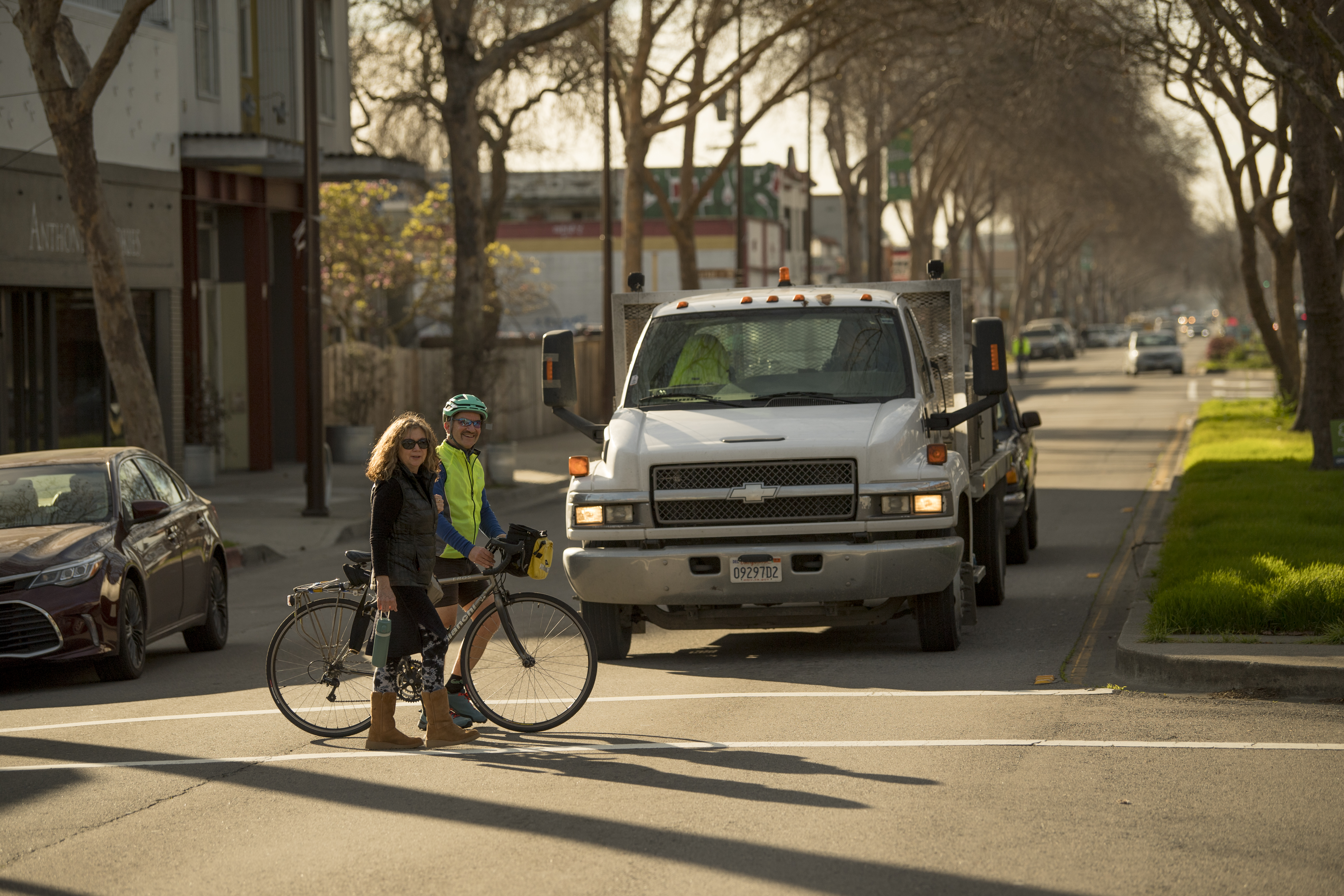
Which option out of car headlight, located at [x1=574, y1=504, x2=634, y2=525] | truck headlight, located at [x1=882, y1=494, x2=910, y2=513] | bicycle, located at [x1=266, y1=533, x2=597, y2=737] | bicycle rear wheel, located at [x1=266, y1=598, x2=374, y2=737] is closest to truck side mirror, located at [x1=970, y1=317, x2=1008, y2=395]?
truck headlight, located at [x1=882, y1=494, x2=910, y2=513]

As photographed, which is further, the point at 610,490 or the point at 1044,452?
the point at 1044,452

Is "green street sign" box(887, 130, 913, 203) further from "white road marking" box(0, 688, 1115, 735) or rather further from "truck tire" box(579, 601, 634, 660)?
"white road marking" box(0, 688, 1115, 735)

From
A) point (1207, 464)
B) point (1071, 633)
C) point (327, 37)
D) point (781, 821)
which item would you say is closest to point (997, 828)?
point (781, 821)

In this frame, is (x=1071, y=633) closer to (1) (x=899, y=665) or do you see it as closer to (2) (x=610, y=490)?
(1) (x=899, y=665)

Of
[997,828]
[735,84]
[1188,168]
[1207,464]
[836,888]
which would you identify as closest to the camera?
[836,888]

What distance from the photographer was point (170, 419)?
2584cm

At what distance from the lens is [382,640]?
8648mm

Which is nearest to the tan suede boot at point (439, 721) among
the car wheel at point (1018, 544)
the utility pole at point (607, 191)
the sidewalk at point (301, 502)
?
the car wheel at point (1018, 544)

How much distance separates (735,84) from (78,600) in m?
24.8

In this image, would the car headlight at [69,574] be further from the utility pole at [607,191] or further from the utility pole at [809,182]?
the utility pole at [607,191]

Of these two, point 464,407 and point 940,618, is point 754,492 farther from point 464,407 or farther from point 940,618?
point 464,407

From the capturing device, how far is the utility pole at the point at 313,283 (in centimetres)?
2162

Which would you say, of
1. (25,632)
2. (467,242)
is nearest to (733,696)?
(25,632)

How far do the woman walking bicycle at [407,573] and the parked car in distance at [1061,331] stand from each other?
82900 mm
